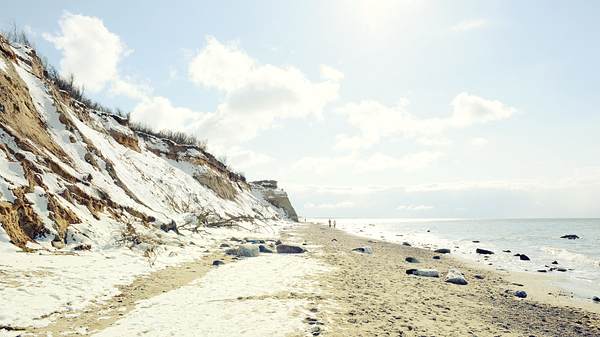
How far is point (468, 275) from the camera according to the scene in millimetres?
15852

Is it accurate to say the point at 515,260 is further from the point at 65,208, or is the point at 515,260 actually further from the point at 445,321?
the point at 65,208

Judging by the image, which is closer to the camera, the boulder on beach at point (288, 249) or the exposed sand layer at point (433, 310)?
the exposed sand layer at point (433, 310)

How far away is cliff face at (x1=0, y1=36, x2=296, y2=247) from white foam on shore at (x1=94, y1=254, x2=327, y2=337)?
5636 millimetres

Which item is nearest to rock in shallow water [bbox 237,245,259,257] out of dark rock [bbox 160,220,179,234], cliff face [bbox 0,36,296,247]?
dark rock [bbox 160,220,179,234]

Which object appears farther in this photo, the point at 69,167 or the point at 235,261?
the point at 69,167

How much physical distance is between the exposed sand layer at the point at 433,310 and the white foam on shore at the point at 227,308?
840 mm

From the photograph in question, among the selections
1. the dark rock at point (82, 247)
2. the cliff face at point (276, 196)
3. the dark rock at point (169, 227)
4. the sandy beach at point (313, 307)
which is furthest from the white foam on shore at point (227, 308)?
the cliff face at point (276, 196)

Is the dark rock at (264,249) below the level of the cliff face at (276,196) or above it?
below

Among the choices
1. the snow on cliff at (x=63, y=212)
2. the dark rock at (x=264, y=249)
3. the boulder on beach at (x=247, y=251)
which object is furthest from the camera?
the dark rock at (x=264, y=249)

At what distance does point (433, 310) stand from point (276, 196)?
68643mm

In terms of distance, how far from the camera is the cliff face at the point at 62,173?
1229 centimetres

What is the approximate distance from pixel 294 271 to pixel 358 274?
243cm

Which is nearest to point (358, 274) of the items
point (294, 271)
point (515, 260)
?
point (294, 271)

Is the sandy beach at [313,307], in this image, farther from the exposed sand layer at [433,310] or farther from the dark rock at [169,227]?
the dark rock at [169,227]
